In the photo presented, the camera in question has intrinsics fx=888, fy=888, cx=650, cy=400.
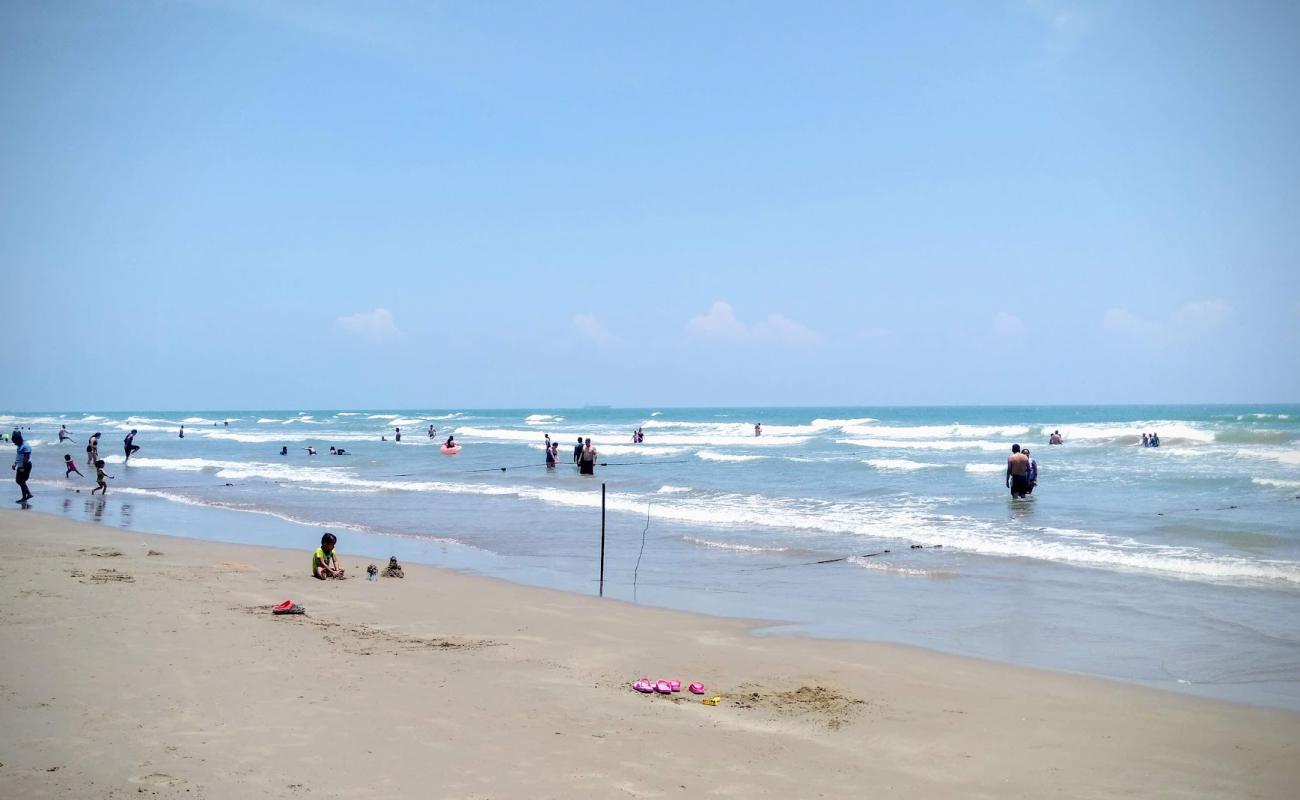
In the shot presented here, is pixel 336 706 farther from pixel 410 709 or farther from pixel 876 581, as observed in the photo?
pixel 876 581

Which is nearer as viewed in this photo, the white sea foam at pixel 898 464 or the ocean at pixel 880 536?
the ocean at pixel 880 536

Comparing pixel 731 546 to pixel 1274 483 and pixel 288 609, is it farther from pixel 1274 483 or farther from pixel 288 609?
pixel 1274 483

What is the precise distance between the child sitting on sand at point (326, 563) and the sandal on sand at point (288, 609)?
7.34 feet

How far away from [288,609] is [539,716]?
12.8 feet

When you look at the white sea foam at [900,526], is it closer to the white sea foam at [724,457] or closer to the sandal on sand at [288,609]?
the sandal on sand at [288,609]

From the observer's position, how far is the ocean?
28.3ft

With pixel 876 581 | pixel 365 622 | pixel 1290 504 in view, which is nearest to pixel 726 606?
pixel 876 581

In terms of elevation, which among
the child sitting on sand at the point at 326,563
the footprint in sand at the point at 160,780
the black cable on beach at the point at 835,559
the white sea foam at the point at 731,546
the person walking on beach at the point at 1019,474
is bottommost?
the white sea foam at the point at 731,546

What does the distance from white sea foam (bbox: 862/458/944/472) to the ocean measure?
0.62 feet

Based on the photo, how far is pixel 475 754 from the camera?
4793 millimetres

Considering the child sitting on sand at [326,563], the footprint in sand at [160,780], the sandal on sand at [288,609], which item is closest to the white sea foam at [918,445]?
the child sitting on sand at [326,563]

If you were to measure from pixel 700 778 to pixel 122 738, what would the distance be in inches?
120

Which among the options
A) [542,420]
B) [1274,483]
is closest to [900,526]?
[1274,483]

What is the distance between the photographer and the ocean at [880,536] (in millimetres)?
8617
